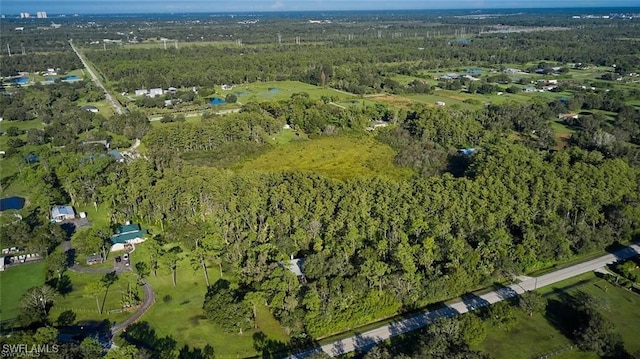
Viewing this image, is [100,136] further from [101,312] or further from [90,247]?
[101,312]

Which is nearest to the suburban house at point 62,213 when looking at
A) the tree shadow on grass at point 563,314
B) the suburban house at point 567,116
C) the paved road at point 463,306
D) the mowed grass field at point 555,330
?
the paved road at point 463,306

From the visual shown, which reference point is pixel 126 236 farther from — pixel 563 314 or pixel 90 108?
pixel 90 108

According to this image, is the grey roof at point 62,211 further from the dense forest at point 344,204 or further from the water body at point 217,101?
the water body at point 217,101

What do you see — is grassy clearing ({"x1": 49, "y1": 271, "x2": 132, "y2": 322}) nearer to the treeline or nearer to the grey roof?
the grey roof

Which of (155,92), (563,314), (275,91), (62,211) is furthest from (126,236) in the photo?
(155,92)

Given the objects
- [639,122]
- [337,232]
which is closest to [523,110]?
[639,122]
